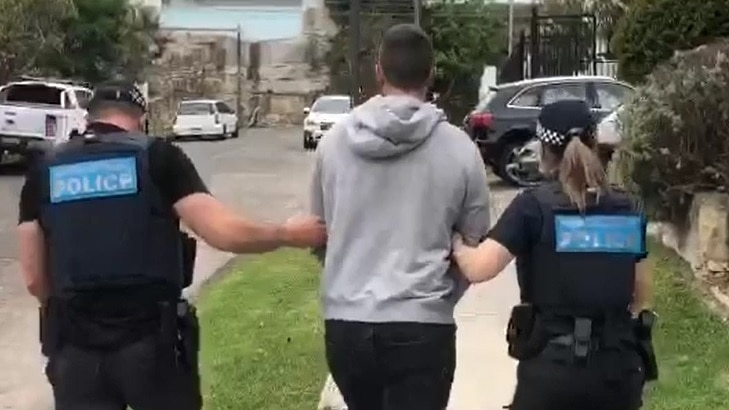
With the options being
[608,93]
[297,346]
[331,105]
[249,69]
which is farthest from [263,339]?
[249,69]

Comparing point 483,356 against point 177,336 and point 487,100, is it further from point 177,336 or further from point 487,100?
point 487,100

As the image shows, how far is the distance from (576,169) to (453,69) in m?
40.3

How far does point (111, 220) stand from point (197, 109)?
39734 mm

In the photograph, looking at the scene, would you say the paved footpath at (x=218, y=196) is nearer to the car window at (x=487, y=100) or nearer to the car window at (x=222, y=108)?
the car window at (x=222, y=108)

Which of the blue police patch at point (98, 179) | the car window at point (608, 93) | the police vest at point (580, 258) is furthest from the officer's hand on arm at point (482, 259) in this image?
the car window at point (608, 93)

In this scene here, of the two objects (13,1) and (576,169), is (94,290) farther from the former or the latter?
(13,1)

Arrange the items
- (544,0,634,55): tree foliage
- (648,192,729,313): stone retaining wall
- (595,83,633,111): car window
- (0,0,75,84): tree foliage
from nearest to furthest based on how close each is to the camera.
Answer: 1. (648,192,729,313): stone retaining wall
2. (595,83,633,111): car window
3. (544,0,634,55): tree foliage
4. (0,0,75,84): tree foliage

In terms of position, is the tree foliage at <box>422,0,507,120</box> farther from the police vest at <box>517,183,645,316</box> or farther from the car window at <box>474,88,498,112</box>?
the police vest at <box>517,183,645,316</box>

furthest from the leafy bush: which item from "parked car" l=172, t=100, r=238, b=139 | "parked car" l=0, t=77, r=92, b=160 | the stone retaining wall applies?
"parked car" l=172, t=100, r=238, b=139

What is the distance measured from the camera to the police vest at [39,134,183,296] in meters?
4.31

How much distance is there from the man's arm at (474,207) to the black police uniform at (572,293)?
0.19 feet

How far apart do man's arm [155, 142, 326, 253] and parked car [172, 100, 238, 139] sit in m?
38.4

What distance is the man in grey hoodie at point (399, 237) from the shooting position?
422 cm

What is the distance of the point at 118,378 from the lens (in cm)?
435
